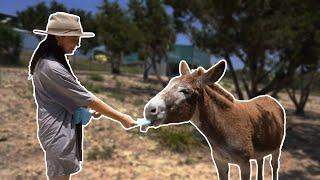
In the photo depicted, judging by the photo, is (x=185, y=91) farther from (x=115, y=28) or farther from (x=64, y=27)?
(x=115, y=28)

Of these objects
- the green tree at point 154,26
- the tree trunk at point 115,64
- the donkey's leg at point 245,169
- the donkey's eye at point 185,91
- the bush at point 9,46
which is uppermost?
the donkey's eye at point 185,91

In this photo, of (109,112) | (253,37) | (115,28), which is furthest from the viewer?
(115,28)

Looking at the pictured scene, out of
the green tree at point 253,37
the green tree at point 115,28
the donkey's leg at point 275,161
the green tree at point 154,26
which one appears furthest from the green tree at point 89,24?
the donkey's leg at point 275,161

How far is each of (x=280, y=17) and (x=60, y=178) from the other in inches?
383

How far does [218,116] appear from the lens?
317 cm

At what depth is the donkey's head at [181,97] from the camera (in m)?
2.92

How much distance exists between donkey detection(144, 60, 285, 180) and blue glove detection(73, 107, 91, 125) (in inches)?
15.6

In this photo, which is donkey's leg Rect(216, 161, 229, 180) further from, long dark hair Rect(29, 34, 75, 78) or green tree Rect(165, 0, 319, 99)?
green tree Rect(165, 0, 319, 99)

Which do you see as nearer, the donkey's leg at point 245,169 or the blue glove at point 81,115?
the blue glove at point 81,115

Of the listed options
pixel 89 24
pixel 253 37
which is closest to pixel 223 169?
pixel 253 37

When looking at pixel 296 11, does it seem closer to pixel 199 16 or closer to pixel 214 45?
pixel 214 45

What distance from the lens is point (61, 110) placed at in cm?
300

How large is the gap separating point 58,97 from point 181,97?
71 cm

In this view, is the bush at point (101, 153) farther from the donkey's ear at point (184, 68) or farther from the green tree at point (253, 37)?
the donkey's ear at point (184, 68)
